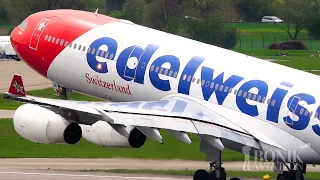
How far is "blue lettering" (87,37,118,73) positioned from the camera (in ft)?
148

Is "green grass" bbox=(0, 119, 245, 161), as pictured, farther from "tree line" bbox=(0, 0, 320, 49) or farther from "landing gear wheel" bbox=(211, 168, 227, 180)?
"tree line" bbox=(0, 0, 320, 49)

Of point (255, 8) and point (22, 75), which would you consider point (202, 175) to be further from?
point (255, 8)

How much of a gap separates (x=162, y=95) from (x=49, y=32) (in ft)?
21.8

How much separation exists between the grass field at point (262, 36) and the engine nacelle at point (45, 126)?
7797 centimetres

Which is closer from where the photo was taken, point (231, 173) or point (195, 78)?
point (195, 78)

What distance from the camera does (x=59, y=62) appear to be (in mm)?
47031

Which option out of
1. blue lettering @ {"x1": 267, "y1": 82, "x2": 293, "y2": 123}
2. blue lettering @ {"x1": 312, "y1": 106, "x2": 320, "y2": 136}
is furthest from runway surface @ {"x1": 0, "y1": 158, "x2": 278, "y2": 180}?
blue lettering @ {"x1": 312, "y1": 106, "x2": 320, "y2": 136}

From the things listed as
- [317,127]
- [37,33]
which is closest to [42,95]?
[37,33]

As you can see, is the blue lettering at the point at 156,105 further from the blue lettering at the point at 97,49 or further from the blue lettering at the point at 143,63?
the blue lettering at the point at 97,49

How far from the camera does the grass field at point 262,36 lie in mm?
125125

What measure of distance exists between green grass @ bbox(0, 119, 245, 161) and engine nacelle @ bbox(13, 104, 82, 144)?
898cm

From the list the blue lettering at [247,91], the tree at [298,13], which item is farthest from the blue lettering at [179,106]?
the tree at [298,13]

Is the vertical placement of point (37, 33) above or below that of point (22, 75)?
above

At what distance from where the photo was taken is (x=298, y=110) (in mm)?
39219
